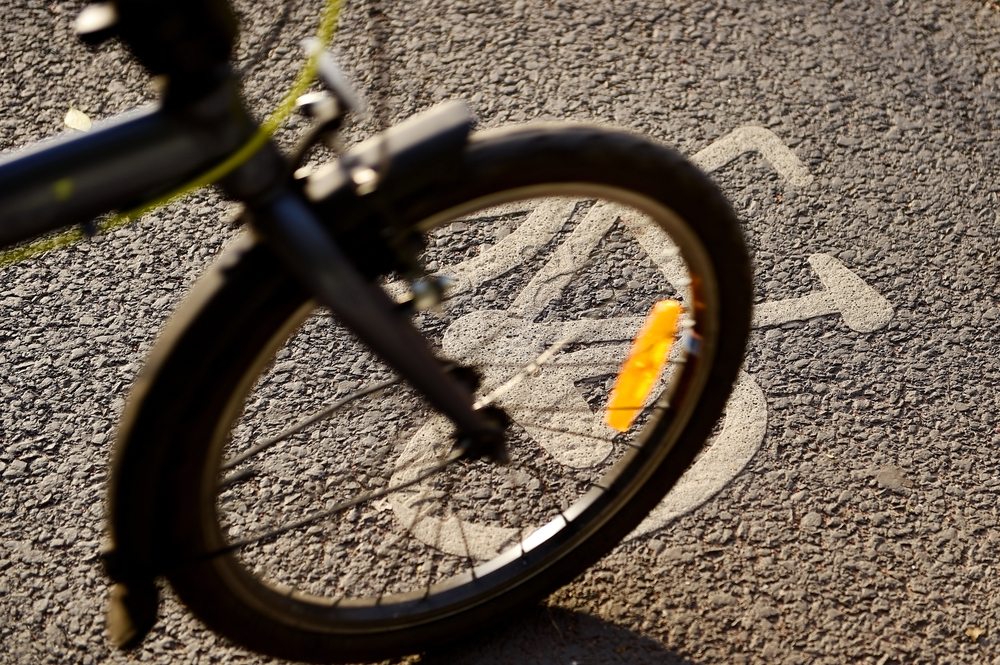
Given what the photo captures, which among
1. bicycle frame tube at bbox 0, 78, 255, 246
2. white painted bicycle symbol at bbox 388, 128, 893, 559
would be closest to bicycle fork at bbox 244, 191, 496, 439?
bicycle frame tube at bbox 0, 78, 255, 246

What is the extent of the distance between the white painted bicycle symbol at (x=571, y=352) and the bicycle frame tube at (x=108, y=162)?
3.14 feet

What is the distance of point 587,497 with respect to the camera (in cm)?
208

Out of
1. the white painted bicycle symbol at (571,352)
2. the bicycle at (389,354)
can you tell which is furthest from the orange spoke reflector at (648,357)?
the white painted bicycle symbol at (571,352)

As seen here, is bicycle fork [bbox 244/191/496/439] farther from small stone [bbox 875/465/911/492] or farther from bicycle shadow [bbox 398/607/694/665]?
small stone [bbox 875/465/911/492]

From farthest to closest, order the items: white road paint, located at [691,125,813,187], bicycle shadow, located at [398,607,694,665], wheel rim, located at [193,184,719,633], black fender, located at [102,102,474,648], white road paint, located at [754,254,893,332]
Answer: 1. white road paint, located at [691,125,813,187]
2. white road paint, located at [754,254,893,332]
3. bicycle shadow, located at [398,607,694,665]
4. wheel rim, located at [193,184,719,633]
5. black fender, located at [102,102,474,648]

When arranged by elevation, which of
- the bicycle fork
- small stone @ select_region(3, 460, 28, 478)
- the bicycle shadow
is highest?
the bicycle fork

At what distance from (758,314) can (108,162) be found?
5.78 feet

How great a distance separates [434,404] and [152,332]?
128 cm

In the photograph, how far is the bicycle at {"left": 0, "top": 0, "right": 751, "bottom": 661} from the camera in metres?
1.34

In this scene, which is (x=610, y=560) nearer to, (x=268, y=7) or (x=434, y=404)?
(x=434, y=404)

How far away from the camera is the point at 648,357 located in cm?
204

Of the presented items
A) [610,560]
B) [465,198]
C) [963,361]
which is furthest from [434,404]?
[963,361]

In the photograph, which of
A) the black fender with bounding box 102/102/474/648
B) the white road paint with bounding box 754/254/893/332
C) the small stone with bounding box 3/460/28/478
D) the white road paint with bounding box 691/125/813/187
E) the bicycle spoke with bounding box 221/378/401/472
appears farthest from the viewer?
the white road paint with bounding box 691/125/813/187

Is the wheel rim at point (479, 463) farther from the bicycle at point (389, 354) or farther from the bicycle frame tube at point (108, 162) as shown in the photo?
the bicycle frame tube at point (108, 162)
